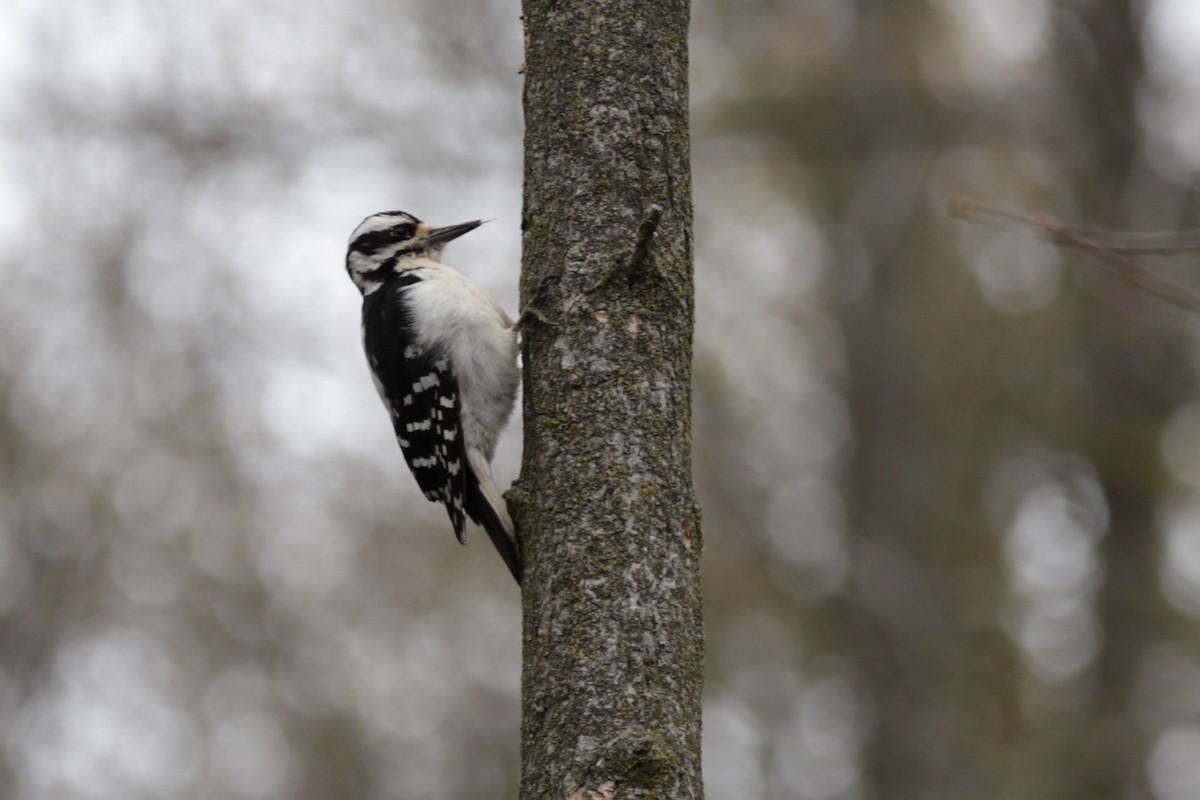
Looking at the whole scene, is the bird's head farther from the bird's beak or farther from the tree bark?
the tree bark

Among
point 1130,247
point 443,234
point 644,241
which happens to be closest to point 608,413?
point 644,241

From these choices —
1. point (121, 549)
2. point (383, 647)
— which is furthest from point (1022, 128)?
point (121, 549)

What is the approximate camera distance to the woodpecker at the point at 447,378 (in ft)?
16.0

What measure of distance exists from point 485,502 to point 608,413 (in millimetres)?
1747

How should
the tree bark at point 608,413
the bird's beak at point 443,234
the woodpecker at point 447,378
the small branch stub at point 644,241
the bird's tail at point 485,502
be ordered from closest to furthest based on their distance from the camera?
the tree bark at point 608,413
the small branch stub at point 644,241
the bird's tail at point 485,502
the woodpecker at point 447,378
the bird's beak at point 443,234

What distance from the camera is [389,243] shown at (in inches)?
231

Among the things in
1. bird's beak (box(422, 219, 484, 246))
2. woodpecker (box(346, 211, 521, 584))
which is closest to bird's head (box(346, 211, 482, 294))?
bird's beak (box(422, 219, 484, 246))

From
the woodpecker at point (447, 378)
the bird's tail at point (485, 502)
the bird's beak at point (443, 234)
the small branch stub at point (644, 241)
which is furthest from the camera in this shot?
the bird's beak at point (443, 234)

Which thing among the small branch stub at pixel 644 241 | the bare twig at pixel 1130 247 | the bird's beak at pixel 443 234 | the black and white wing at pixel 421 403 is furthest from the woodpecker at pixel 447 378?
the bare twig at pixel 1130 247

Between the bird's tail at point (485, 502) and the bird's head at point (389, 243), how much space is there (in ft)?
4.13

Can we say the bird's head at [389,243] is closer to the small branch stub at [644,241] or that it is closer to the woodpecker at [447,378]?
the woodpecker at [447,378]

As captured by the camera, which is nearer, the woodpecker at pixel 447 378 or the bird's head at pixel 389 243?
the woodpecker at pixel 447 378

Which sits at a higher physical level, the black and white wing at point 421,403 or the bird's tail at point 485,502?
the black and white wing at point 421,403

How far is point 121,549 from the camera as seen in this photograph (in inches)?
510
